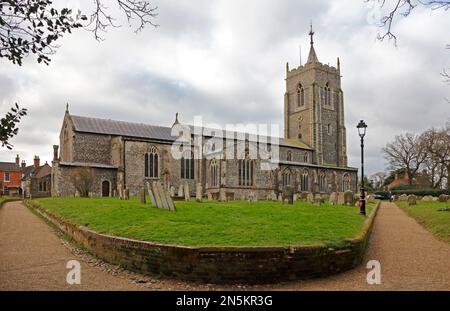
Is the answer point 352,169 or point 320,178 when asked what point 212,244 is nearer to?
point 320,178

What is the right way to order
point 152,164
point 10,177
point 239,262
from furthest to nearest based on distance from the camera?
point 10,177
point 152,164
point 239,262

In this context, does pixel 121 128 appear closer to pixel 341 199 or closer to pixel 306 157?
pixel 341 199

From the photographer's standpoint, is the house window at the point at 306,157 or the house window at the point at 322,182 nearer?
the house window at the point at 322,182

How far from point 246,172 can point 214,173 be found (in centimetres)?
338

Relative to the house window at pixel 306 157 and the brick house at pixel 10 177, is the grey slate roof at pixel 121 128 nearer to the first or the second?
the house window at pixel 306 157

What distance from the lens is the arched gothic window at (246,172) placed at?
1355 inches

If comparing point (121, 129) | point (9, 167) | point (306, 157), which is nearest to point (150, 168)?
point (121, 129)

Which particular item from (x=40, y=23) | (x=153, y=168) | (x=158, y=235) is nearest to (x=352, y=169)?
(x=153, y=168)

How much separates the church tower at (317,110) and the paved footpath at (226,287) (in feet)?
136

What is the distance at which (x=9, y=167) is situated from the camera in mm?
62250

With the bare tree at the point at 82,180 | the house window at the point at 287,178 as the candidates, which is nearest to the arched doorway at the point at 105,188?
the bare tree at the point at 82,180

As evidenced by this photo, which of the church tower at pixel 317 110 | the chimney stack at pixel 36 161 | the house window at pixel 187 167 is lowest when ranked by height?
the house window at pixel 187 167

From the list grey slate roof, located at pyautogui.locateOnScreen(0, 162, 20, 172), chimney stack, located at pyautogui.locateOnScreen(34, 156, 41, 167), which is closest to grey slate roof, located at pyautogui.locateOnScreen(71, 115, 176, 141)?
chimney stack, located at pyautogui.locateOnScreen(34, 156, 41, 167)

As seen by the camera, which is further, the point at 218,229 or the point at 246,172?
the point at 246,172
